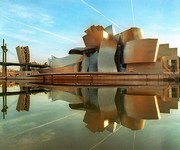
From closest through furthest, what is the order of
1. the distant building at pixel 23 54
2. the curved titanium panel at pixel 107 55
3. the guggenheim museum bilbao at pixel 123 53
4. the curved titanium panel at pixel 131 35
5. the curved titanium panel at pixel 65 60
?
the guggenheim museum bilbao at pixel 123 53 < the curved titanium panel at pixel 107 55 < the curved titanium panel at pixel 131 35 < the curved titanium panel at pixel 65 60 < the distant building at pixel 23 54

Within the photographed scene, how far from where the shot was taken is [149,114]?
589 cm

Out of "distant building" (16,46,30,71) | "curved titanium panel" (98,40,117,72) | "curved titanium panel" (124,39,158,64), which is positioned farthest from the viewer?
"distant building" (16,46,30,71)

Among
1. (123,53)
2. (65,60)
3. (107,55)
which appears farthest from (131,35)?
(65,60)

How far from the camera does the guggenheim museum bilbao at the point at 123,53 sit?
34500 mm

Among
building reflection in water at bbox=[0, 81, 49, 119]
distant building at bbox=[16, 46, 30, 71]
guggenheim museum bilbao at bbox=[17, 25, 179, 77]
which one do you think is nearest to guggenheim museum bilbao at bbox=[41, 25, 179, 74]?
guggenheim museum bilbao at bbox=[17, 25, 179, 77]

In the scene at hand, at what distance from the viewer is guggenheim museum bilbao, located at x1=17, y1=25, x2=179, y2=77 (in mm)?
34500

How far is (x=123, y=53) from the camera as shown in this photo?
3697cm

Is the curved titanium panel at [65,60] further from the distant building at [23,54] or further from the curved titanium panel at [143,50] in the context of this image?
the distant building at [23,54]

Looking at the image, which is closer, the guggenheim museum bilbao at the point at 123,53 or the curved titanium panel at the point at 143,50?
the curved titanium panel at the point at 143,50

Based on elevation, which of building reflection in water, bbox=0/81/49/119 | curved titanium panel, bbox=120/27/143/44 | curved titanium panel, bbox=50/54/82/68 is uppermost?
curved titanium panel, bbox=120/27/143/44

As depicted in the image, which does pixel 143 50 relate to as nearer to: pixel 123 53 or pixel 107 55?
pixel 123 53

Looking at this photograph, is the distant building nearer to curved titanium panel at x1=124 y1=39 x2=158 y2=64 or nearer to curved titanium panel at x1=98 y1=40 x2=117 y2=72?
curved titanium panel at x1=98 y1=40 x2=117 y2=72

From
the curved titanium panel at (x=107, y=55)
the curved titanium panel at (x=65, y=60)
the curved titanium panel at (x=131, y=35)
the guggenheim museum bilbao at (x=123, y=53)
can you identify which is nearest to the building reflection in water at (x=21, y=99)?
the guggenheim museum bilbao at (x=123, y=53)

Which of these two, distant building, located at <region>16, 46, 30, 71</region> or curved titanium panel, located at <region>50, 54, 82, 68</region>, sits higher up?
distant building, located at <region>16, 46, 30, 71</region>
